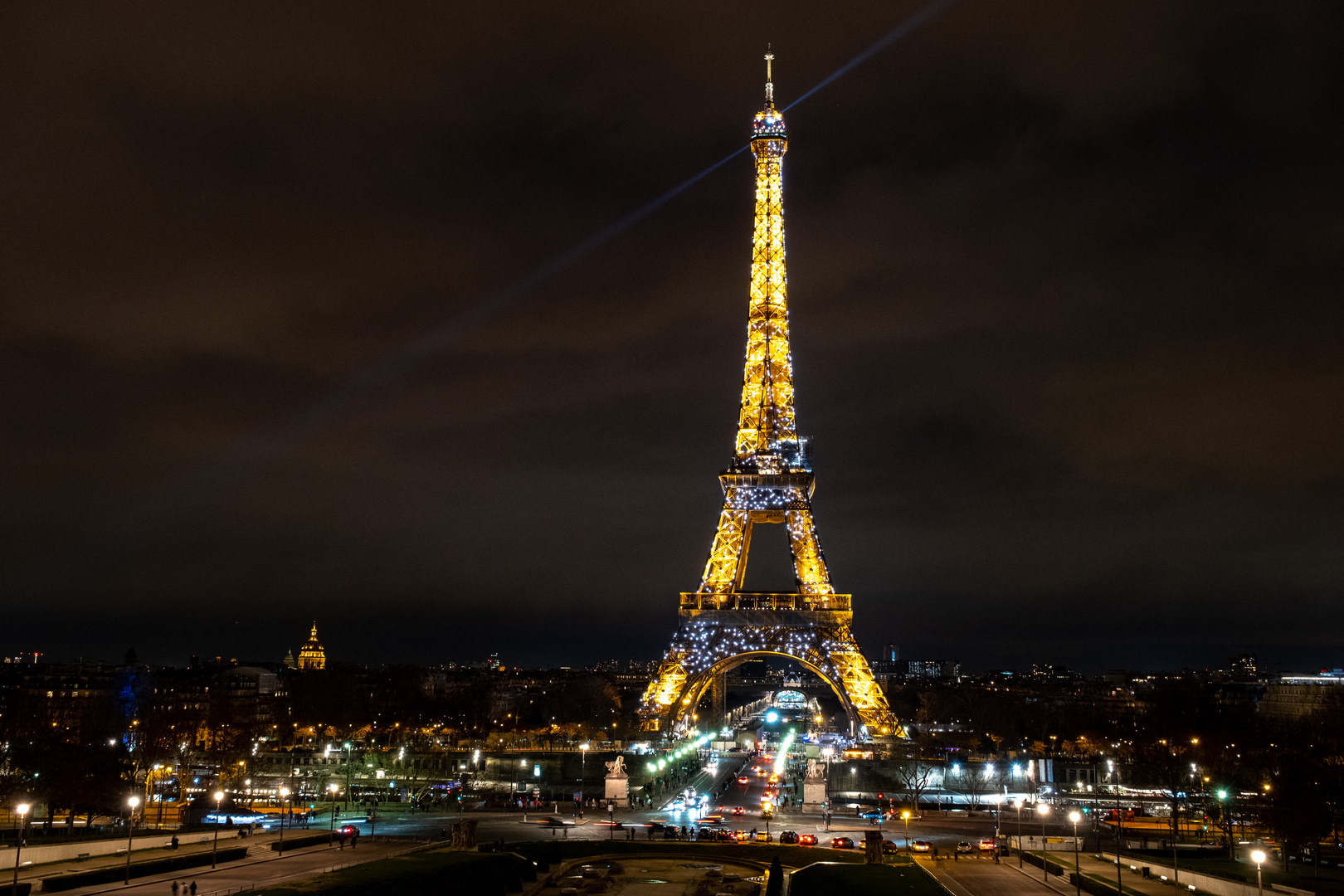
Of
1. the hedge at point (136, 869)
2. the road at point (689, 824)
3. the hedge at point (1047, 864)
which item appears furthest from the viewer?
the road at point (689, 824)

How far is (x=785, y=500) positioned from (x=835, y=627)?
426 inches

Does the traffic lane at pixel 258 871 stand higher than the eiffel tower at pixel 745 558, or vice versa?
the eiffel tower at pixel 745 558

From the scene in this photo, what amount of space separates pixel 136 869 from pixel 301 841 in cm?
1123

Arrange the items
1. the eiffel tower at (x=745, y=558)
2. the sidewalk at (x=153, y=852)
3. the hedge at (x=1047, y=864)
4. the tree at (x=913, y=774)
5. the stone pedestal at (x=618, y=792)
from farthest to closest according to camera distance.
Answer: the eiffel tower at (x=745, y=558) → the tree at (x=913, y=774) → the stone pedestal at (x=618, y=792) → the hedge at (x=1047, y=864) → the sidewalk at (x=153, y=852)

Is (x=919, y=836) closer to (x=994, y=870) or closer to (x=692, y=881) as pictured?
(x=994, y=870)

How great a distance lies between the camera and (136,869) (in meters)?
42.1

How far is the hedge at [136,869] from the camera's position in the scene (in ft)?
128

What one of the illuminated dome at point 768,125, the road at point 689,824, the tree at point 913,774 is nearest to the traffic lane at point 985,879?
the road at point 689,824

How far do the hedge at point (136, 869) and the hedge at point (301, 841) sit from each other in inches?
60.6

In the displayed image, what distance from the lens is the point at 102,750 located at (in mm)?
62625

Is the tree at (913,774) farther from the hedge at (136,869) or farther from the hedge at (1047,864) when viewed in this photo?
the hedge at (136,869)

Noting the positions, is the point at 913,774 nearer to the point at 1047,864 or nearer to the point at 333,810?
the point at 1047,864

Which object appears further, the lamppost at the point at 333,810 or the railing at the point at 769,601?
the railing at the point at 769,601

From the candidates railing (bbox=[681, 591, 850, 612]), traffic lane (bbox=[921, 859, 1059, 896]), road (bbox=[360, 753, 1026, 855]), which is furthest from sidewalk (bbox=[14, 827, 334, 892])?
railing (bbox=[681, 591, 850, 612])
